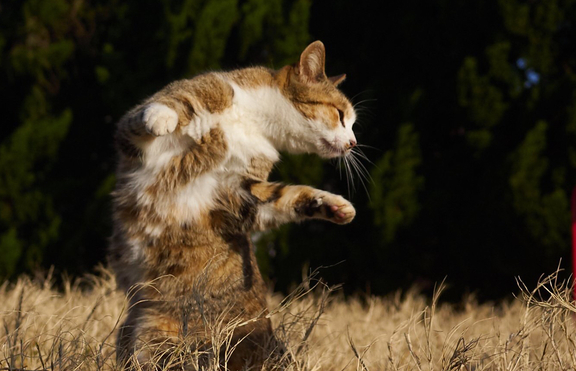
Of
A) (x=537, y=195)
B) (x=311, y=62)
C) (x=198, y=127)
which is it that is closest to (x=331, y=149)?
(x=311, y=62)

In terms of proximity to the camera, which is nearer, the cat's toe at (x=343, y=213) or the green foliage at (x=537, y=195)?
the cat's toe at (x=343, y=213)

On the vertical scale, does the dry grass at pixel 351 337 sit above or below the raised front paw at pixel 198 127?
below

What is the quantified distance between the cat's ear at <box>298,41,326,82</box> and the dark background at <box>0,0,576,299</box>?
1.91m

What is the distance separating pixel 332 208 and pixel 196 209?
0.59 metres

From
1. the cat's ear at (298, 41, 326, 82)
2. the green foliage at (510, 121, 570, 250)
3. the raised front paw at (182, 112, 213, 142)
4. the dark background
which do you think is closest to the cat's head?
the cat's ear at (298, 41, 326, 82)

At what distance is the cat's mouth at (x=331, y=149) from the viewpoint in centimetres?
291

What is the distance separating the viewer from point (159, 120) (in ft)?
7.54

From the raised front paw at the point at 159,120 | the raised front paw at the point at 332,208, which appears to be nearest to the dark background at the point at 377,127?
the raised front paw at the point at 332,208

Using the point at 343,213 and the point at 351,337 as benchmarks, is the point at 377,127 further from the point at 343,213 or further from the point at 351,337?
the point at 343,213

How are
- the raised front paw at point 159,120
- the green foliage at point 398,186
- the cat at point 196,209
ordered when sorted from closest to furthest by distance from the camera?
the raised front paw at point 159,120 < the cat at point 196,209 < the green foliage at point 398,186

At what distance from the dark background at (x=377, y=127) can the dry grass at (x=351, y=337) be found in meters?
1.07

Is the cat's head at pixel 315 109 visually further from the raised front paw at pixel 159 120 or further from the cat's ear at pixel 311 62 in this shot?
the raised front paw at pixel 159 120

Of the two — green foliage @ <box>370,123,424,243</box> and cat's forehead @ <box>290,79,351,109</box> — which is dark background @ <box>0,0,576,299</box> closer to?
green foliage @ <box>370,123,424,243</box>

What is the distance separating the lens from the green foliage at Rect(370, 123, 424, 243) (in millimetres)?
5652
